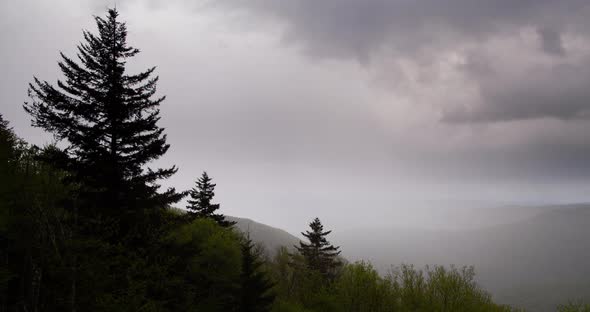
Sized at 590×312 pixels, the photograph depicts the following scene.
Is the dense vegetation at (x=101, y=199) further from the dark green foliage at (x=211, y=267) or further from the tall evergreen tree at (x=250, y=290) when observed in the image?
the dark green foliage at (x=211, y=267)

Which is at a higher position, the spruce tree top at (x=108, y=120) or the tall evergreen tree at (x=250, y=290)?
the spruce tree top at (x=108, y=120)

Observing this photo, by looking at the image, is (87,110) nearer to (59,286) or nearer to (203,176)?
(59,286)

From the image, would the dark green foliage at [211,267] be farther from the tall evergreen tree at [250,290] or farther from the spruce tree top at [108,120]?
the spruce tree top at [108,120]

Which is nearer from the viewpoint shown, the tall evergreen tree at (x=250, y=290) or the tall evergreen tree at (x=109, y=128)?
the tall evergreen tree at (x=109, y=128)

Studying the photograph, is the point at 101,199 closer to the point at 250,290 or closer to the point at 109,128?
the point at 109,128

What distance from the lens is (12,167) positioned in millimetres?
23875

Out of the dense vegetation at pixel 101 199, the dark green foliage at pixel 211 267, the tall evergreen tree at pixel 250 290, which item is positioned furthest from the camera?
the dark green foliage at pixel 211 267

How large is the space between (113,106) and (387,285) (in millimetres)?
34508

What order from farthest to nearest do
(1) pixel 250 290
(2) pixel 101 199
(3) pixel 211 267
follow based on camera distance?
(3) pixel 211 267, (1) pixel 250 290, (2) pixel 101 199

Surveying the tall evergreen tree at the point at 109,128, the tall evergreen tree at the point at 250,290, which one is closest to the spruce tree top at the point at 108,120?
the tall evergreen tree at the point at 109,128

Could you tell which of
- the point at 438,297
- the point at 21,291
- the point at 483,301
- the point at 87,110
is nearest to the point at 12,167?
the point at 21,291

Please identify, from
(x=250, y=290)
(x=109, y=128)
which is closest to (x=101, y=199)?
(x=109, y=128)

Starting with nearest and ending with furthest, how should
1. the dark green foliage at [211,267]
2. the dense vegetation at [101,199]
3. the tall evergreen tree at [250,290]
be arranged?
the dense vegetation at [101,199] < the tall evergreen tree at [250,290] < the dark green foliage at [211,267]

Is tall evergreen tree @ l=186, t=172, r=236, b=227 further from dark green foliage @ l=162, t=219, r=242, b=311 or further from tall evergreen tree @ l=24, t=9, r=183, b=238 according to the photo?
tall evergreen tree @ l=24, t=9, r=183, b=238
